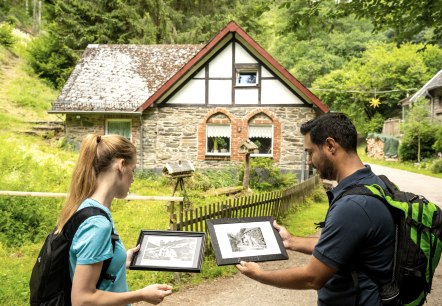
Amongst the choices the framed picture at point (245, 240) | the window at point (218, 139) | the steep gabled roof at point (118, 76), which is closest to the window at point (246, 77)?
the window at point (218, 139)

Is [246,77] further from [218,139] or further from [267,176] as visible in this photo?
[267,176]

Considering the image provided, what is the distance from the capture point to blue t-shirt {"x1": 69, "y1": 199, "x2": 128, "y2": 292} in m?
2.04

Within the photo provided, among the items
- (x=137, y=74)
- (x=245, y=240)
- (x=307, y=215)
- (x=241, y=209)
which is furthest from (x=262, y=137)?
(x=245, y=240)

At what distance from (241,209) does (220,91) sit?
902 centimetres

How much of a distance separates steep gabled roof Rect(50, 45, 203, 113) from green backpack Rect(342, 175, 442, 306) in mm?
15801

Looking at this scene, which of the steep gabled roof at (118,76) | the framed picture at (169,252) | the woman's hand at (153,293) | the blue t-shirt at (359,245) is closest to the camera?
the blue t-shirt at (359,245)

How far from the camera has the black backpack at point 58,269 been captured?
2.12 metres

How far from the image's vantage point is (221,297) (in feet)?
19.8

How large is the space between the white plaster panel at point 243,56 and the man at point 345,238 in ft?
47.3

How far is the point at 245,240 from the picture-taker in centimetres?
307

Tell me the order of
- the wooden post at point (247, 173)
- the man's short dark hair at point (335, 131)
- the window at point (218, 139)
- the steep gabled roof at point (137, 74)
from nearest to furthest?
the man's short dark hair at point (335, 131), the wooden post at point (247, 173), the steep gabled roof at point (137, 74), the window at point (218, 139)

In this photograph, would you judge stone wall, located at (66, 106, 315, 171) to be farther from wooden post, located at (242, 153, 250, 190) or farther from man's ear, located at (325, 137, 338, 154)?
man's ear, located at (325, 137, 338, 154)

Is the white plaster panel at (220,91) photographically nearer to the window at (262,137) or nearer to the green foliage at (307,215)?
the window at (262,137)

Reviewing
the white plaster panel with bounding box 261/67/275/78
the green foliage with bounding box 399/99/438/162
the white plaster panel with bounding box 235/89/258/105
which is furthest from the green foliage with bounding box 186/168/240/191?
the green foliage with bounding box 399/99/438/162
